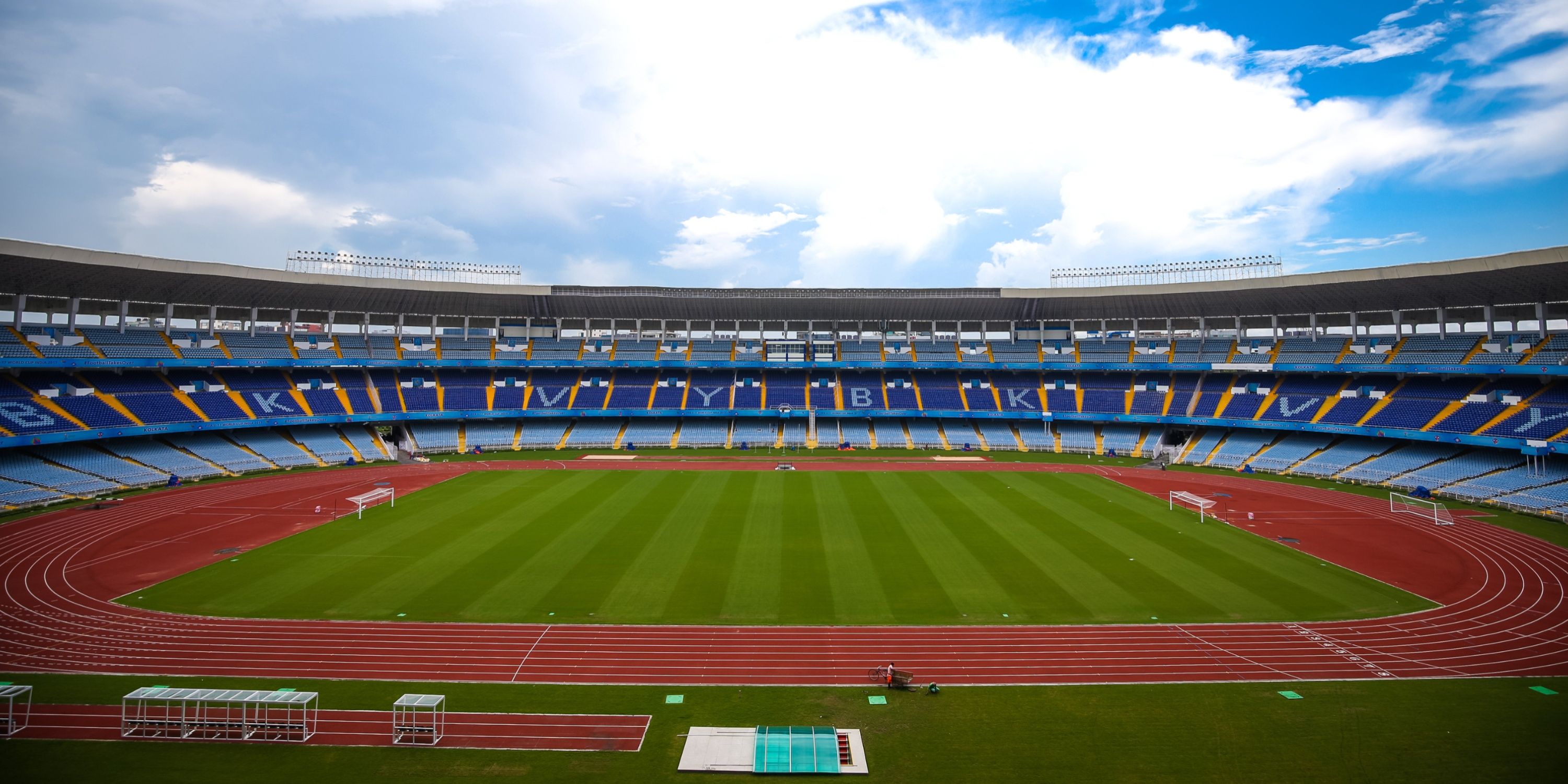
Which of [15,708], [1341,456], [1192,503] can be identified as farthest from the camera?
[1341,456]

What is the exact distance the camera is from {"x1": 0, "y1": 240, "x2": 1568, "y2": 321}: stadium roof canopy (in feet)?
120

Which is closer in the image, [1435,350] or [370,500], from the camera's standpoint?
[370,500]

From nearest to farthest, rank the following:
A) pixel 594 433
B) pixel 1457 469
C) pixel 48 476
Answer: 1. pixel 48 476
2. pixel 1457 469
3. pixel 594 433

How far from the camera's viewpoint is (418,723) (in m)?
12.5

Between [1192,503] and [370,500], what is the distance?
33914mm

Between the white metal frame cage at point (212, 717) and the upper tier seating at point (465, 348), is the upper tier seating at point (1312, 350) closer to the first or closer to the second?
the white metal frame cage at point (212, 717)

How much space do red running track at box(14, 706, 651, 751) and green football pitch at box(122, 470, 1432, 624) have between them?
444 cm

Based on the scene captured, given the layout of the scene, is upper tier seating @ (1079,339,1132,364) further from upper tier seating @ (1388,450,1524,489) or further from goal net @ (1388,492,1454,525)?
goal net @ (1388,492,1454,525)

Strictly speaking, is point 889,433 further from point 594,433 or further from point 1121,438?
point 594,433

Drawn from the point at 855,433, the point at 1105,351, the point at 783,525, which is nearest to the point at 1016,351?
the point at 1105,351

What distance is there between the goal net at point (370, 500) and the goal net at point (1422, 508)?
43138 mm

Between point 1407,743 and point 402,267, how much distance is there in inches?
2311

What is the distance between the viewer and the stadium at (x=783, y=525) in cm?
1253

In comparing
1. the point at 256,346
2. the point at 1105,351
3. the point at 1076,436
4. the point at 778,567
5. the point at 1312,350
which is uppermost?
the point at 256,346
